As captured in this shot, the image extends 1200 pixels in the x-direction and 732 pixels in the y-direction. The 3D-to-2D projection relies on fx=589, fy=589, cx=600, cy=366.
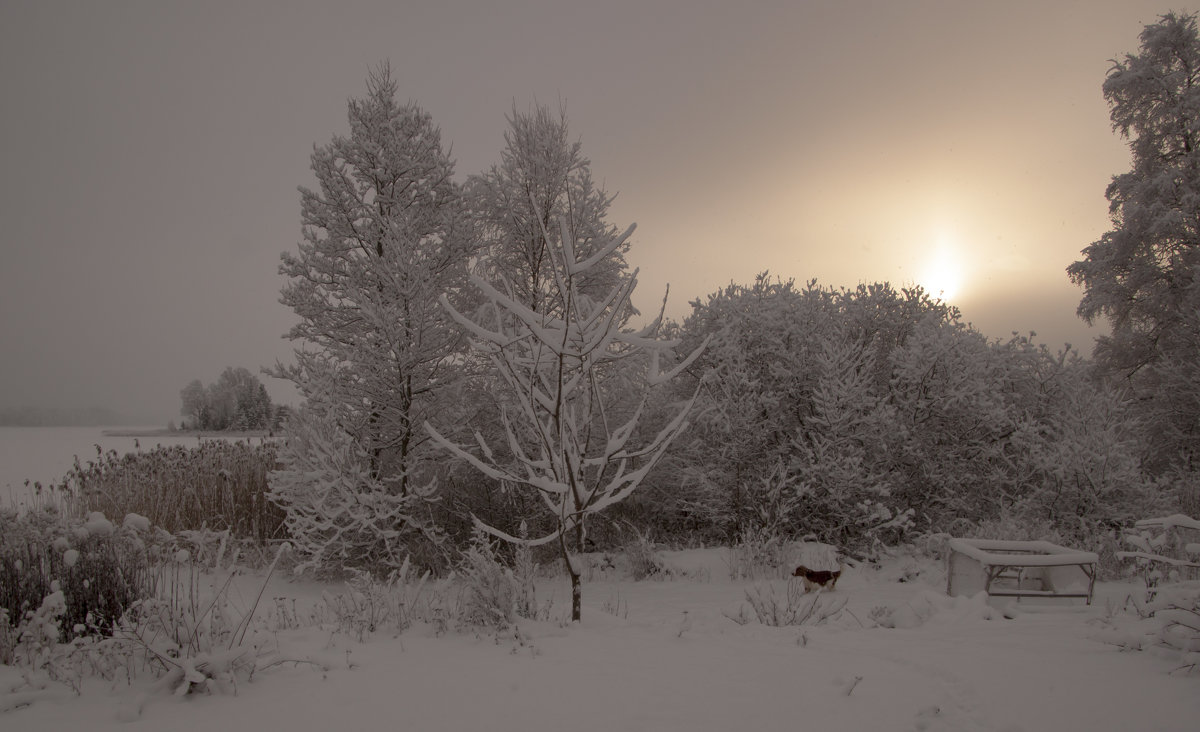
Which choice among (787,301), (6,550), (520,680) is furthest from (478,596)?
(787,301)

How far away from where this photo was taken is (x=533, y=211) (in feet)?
31.1

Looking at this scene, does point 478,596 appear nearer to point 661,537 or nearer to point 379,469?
point 379,469

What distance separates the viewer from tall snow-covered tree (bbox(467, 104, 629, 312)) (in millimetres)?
9609

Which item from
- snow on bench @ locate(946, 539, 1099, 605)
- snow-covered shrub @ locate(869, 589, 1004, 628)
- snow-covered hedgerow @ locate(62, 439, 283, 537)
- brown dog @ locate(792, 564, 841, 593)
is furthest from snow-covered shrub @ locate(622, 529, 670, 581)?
snow-covered hedgerow @ locate(62, 439, 283, 537)

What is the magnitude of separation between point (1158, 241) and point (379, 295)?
17.1 meters

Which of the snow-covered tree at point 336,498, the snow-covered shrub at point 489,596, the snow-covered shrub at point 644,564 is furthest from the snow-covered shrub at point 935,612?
the snow-covered tree at point 336,498

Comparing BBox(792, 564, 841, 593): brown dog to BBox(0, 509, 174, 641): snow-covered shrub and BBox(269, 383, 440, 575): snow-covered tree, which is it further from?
BBox(0, 509, 174, 641): snow-covered shrub

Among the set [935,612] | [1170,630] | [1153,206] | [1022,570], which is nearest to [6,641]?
[935,612]

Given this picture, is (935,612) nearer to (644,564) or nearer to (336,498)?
(644,564)

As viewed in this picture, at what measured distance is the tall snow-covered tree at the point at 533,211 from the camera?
961 centimetres

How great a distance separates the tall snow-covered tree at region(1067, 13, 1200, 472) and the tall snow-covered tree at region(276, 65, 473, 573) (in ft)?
49.9

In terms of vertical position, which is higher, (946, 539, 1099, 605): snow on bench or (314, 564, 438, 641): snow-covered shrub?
(946, 539, 1099, 605): snow on bench

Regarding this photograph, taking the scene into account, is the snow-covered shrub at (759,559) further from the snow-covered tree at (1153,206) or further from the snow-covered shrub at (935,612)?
the snow-covered tree at (1153,206)

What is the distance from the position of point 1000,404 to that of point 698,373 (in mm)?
4816
